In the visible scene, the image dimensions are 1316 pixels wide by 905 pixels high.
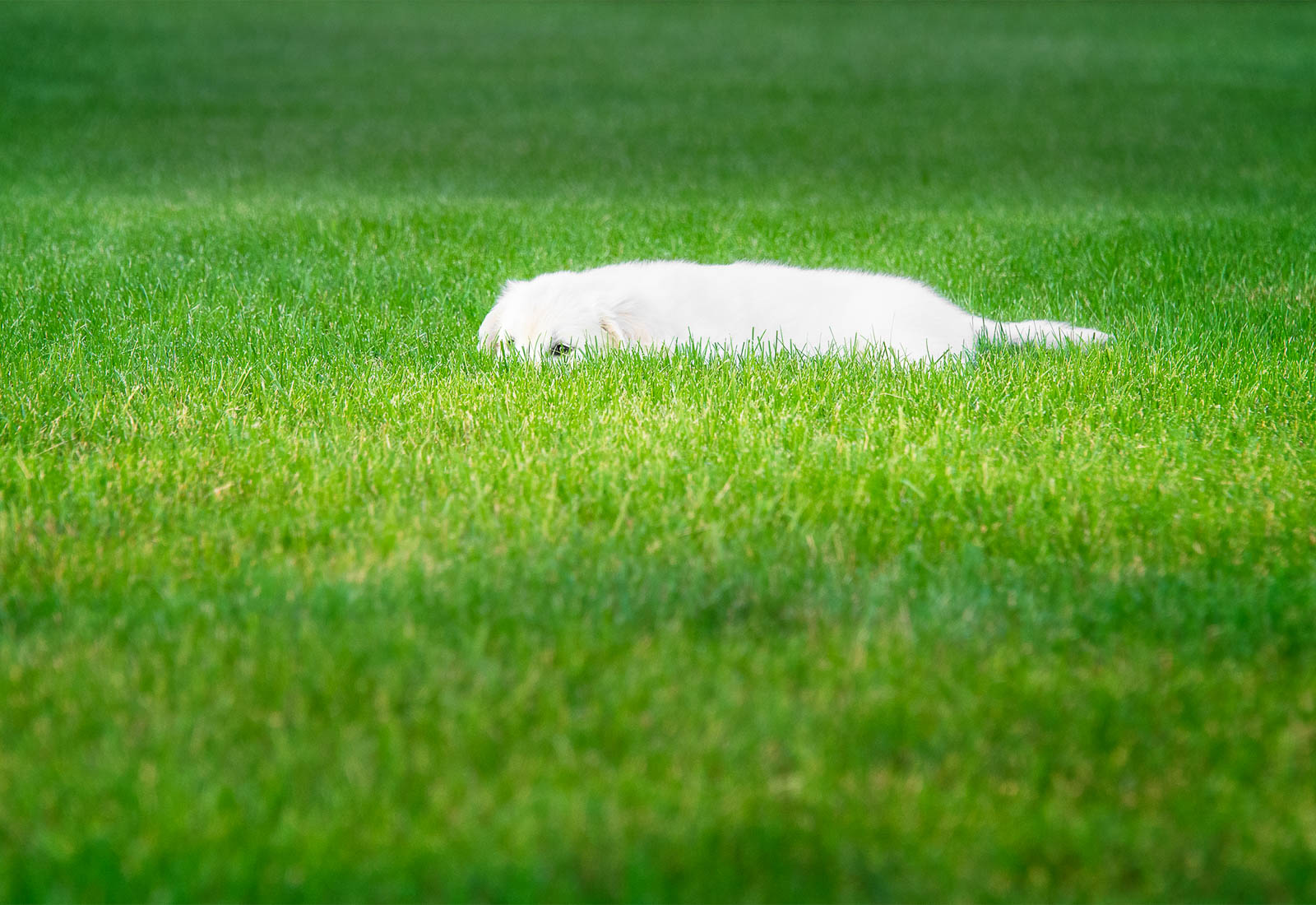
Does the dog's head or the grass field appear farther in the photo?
the dog's head

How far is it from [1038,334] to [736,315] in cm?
122

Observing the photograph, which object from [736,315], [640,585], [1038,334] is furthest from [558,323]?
[640,585]

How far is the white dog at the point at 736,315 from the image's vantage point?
4.99 m

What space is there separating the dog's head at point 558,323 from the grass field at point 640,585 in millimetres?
209

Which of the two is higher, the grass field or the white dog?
the white dog

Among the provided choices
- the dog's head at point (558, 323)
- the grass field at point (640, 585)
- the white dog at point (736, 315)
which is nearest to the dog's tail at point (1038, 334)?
the white dog at point (736, 315)

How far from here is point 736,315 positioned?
5324mm

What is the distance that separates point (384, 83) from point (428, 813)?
19469mm

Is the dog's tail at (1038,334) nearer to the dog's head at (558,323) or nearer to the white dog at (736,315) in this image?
the white dog at (736,315)

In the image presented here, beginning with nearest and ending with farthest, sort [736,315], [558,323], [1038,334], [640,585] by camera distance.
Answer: [640,585] → [558,323] → [1038,334] → [736,315]

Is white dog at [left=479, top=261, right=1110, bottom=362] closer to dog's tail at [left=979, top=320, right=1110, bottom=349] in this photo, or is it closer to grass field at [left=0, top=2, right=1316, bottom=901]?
A: dog's tail at [left=979, top=320, right=1110, bottom=349]

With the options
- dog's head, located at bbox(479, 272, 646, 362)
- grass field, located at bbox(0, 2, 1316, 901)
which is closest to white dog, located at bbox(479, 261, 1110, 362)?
dog's head, located at bbox(479, 272, 646, 362)

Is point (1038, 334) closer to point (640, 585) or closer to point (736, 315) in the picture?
point (736, 315)

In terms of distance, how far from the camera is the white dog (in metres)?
4.99
